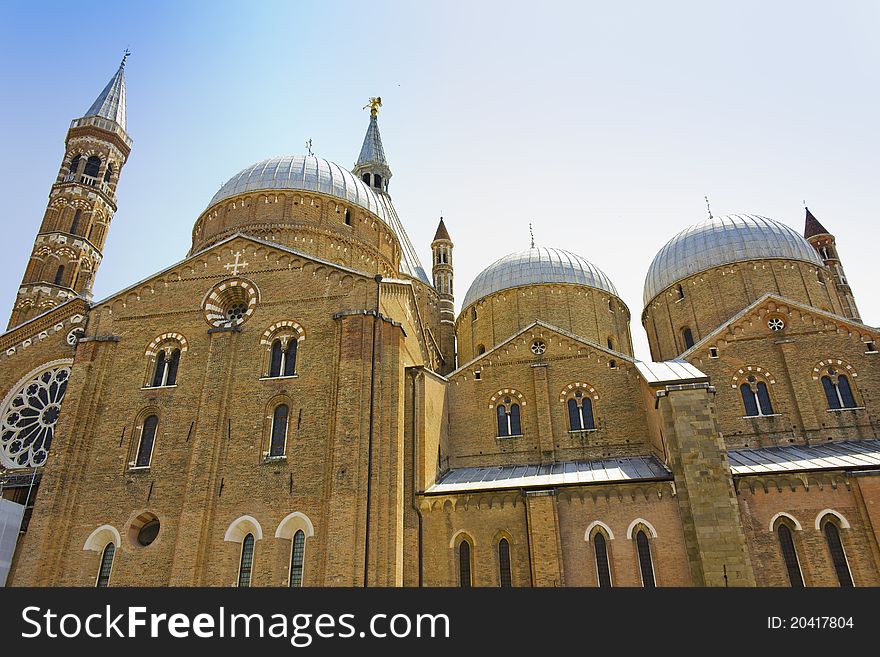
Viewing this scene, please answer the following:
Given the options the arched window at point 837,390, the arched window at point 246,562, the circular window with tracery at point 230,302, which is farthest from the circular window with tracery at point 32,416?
the arched window at point 837,390

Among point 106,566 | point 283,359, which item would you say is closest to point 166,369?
point 283,359

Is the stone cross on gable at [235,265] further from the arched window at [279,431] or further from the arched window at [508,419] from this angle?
the arched window at [508,419]

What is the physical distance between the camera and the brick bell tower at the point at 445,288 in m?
37.6

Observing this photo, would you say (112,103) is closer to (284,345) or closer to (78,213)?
(78,213)

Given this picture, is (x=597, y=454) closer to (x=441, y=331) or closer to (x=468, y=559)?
(x=468, y=559)

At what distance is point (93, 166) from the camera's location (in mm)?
37125

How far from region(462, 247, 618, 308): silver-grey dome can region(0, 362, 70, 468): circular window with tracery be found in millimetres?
21317

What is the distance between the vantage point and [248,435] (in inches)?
764

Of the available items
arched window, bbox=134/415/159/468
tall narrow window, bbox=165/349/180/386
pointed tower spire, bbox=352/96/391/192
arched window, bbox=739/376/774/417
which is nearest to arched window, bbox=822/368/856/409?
arched window, bbox=739/376/774/417

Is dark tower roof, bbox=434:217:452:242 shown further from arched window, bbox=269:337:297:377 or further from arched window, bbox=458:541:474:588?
arched window, bbox=458:541:474:588

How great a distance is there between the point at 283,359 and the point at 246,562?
6490mm

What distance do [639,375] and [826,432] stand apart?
6538 millimetres

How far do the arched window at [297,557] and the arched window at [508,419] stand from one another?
28.6ft
